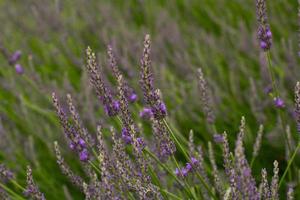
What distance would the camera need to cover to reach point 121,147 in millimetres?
1311

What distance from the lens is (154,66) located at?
2.48m

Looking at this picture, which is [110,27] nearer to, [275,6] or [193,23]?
[193,23]

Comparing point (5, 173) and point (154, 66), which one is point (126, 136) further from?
point (154, 66)

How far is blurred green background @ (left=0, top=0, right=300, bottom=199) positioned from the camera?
238 centimetres

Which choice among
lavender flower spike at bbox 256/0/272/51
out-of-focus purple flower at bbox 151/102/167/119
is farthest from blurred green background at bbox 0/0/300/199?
out-of-focus purple flower at bbox 151/102/167/119

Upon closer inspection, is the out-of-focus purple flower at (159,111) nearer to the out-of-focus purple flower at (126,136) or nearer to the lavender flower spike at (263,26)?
the out-of-focus purple flower at (126,136)

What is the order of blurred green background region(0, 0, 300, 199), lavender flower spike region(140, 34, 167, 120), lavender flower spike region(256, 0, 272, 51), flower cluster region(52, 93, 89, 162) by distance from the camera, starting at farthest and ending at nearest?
blurred green background region(0, 0, 300, 199)
lavender flower spike region(256, 0, 272, 51)
flower cluster region(52, 93, 89, 162)
lavender flower spike region(140, 34, 167, 120)

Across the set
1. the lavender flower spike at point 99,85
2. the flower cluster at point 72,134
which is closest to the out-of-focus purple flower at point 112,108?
the lavender flower spike at point 99,85

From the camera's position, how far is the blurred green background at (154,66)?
2381mm

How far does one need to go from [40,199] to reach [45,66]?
204cm

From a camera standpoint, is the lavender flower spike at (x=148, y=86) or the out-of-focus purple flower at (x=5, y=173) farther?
the out-of-focus purple flower at (x=5, y=173)

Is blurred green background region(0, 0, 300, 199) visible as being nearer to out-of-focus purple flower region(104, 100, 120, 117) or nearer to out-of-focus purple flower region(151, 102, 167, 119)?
out-of-focus purple flower region(104, 100, 120, 117)

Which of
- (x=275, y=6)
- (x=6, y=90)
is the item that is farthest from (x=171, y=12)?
(x=6, y=90)

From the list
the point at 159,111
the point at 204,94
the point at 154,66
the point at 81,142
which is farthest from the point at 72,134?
the point at 154,66
